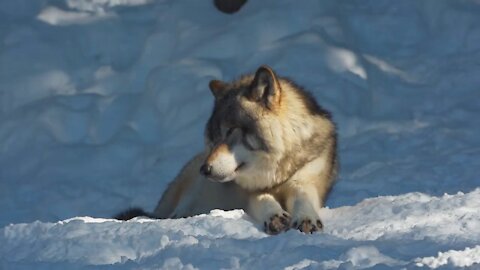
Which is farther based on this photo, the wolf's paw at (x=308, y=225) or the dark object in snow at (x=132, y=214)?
the dark object in snow at (x=132, y=214)

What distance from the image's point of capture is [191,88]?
1009 centimetres

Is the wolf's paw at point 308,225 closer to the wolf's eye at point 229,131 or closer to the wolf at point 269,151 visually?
the wolf at point 269,151

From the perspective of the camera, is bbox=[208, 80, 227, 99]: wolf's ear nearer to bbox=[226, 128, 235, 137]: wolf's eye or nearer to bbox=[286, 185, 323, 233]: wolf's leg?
bbox=[226, 128, 235, 137]: wolf's eye

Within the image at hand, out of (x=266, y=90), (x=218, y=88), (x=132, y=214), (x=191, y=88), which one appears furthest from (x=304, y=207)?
(x=191, y=88)

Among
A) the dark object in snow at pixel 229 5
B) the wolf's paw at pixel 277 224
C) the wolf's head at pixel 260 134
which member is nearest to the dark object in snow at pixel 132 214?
the wolf's head at pixel 260 134

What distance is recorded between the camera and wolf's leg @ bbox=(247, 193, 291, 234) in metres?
5.66

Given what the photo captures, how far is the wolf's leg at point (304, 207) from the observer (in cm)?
568

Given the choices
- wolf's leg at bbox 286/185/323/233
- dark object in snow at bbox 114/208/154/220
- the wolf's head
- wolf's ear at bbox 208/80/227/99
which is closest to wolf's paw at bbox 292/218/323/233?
wolf's leg at bbox 286/185/323/233

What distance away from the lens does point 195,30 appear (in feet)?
35.7

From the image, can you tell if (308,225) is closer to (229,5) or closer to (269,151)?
(269,151)

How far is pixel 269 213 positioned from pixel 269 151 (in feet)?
1.44

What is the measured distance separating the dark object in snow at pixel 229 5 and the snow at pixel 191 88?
113 millimetres

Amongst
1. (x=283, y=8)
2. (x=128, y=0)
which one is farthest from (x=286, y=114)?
(x=128, y=0)

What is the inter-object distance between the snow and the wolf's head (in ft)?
2.12
